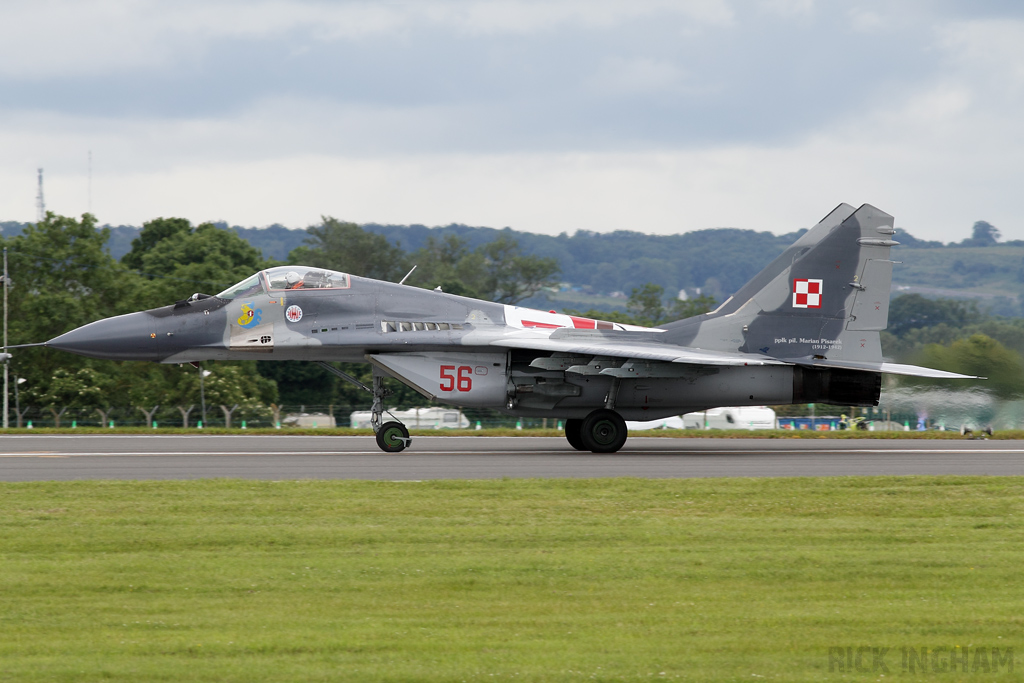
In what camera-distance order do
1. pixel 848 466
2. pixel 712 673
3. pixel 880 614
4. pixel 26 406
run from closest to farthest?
pixel 712 673
pixel 880 614
pixel 848 466
pixel 26 406

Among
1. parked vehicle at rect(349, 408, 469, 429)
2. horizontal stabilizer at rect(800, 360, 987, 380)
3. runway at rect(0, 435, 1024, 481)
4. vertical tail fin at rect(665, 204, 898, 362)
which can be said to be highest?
vertical tail fin at rect(665, 204, 898, 362)

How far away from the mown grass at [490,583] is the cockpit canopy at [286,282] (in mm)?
7371

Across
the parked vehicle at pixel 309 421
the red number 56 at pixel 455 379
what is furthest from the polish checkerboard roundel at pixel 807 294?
the parked vehicle at pixel 309 421

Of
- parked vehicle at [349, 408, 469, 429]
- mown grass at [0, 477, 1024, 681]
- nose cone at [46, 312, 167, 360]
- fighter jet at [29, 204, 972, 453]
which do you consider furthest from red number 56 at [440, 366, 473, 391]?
parked vehicle at [349, 408, 469, 429]

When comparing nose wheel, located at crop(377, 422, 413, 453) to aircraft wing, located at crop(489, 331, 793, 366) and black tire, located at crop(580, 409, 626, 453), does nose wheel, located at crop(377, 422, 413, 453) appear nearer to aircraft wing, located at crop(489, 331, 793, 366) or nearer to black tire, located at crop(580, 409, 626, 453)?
aircraft wing, located at crop(489, 331, 793, 366)

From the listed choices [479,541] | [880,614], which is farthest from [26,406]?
[880,614]

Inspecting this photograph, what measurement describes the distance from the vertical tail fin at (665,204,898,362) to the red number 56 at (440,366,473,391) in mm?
4036

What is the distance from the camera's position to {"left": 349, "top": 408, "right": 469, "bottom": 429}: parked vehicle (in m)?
39.5

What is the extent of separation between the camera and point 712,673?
5793 millimetres

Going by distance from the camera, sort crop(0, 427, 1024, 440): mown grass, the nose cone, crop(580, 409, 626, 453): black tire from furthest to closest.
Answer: crop(0, 427, 1024, 440): mown grass → crop(580, 409, 626, 453): black tire → the nose cone

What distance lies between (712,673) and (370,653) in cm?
188

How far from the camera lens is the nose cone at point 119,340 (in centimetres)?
1900

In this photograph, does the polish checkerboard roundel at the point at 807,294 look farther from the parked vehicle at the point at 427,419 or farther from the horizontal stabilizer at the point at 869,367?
the parked vehicle at the point at 427,419

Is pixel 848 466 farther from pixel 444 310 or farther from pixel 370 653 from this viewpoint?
pixel 370 653
